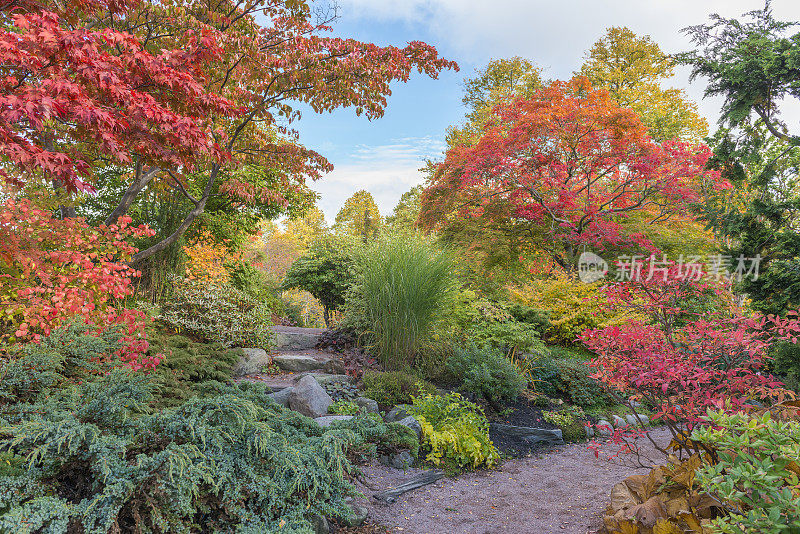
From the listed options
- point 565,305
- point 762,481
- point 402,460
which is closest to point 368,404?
point 402,460

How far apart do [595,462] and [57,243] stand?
5.00 meters

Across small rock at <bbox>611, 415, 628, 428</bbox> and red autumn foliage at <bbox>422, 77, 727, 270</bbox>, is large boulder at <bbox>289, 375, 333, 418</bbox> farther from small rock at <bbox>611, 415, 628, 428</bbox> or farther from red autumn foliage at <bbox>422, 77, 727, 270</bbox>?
red autumn foliage at <bbox>422, 77, 727, 270</bbox>

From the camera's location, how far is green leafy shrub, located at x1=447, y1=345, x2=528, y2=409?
486 cm

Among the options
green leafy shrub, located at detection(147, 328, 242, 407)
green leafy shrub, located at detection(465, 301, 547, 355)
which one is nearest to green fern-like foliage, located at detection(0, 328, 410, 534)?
green leafy shrub, located at detection(147, 328, 242, 407)

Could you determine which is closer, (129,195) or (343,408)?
(343,408)

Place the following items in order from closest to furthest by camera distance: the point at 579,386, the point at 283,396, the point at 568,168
A: the point at 283,396 → the point at 579,386 → the point at 568,168

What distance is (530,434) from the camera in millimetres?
4629

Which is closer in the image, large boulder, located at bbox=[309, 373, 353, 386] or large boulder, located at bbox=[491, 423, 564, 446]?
large boulder, located at bbox=[491, 423, 564, 446]

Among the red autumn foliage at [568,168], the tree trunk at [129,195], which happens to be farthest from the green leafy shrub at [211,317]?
the red autumn foliage at [568,168]

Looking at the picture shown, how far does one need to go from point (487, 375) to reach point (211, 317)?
3247 millimetres

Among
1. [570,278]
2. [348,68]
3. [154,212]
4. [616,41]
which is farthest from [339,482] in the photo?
[616,41]

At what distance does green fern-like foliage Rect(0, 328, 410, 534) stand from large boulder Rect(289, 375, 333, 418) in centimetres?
123

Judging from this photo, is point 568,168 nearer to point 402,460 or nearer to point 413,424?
point 413,424

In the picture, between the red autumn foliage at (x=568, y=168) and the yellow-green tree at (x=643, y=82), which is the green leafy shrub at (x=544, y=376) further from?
the yellow-green tree at (x=643, y=82)
